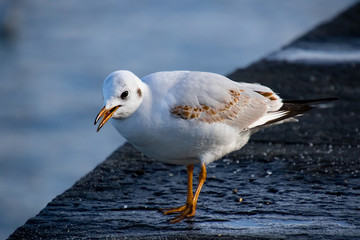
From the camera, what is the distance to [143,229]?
12.8 ft

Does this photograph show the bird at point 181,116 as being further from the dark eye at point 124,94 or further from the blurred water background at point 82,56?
the blurred water background at point 82,56

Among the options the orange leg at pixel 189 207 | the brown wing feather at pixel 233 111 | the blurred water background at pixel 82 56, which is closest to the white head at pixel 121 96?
the brown wing feather at pixel 233 111

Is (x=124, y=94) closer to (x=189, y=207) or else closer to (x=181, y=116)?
(x=181, y=116)

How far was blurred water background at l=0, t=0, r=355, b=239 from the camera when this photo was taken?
31.9ft

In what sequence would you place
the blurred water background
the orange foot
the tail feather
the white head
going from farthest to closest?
the blurred water background
the tail feather
the orange foot
the white head

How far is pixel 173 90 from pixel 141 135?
0.38 metres

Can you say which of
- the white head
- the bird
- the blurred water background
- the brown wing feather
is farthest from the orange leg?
the blurred water background

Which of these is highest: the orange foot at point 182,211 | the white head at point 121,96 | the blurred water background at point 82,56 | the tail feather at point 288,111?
the blurred water background at point 82,56

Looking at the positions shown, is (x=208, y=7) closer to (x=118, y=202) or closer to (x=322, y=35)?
(x=322, y=35)

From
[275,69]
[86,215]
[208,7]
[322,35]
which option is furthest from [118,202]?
[208,7]

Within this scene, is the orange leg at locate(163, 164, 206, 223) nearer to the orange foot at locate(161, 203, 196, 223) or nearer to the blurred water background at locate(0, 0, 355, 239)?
the orange foot at locate(161, 203, 196, 223)

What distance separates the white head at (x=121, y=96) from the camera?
3912 millimetres

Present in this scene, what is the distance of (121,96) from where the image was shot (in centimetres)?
394

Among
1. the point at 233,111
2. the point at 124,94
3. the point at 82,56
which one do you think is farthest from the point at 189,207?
the point at 82,56
